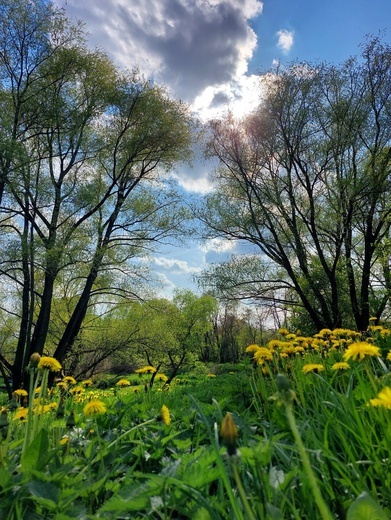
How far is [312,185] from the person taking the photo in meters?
9.86

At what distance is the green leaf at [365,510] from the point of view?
0.55 m

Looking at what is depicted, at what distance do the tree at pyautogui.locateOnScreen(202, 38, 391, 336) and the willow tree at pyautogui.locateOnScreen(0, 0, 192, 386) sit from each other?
97.8 inches

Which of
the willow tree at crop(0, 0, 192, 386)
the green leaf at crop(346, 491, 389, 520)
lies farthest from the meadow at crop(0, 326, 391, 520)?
the willow tree at crop(0, 0, 192, 386)

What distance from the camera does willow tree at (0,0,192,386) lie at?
870cm

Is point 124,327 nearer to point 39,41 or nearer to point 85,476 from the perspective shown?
point 39,41

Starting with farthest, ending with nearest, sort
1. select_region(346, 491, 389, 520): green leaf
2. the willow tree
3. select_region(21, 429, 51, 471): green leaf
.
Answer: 1. the willow tree
2. select_region(21, 429, 51, 471): green leaf
3. select_region(346, 491, 389, 520): green leaf

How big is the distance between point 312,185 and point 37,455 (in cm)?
1022

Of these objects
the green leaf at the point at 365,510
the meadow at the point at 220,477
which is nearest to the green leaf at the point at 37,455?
the meadow at the point at 220,477

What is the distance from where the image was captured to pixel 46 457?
0.85 metres

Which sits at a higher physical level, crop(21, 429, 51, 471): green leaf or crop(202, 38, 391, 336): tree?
crop(202, 38, 391, 336): tree

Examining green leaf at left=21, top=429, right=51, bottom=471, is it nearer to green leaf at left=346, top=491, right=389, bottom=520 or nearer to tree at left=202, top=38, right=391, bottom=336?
green leaf at left=346, top=491, right=389, bottom=520

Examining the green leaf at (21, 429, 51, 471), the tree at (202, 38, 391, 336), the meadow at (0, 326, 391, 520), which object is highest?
the tree at (202, 38, 391, 336)

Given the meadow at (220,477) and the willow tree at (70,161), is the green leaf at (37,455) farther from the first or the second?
the willow tree at (70,161)

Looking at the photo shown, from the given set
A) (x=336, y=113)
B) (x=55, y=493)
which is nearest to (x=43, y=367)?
(x=55, y=493)
